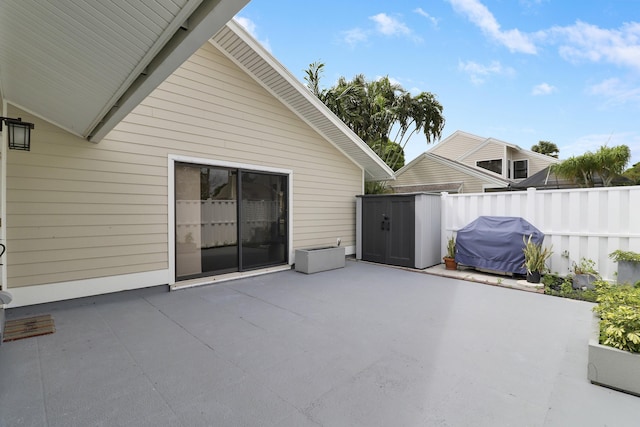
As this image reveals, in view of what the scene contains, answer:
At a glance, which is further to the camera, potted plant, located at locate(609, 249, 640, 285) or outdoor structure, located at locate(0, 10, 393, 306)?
potted plant, located at locate(609, 249, 640, 285)

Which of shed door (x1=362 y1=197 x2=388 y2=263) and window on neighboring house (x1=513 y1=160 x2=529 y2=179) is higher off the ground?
window on neighboring house (x1=513 y1=160 x2=529 y2=179)

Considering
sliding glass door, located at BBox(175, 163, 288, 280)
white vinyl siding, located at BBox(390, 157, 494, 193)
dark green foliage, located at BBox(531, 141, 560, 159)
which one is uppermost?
dark green foliage, located at BBox(531, 141, 560, 159)

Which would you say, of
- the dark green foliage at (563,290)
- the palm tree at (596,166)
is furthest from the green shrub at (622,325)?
the palm tree at (596,166)

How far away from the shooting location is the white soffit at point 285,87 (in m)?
5.09

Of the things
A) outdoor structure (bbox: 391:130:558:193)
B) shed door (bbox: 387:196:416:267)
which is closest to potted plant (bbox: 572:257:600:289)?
shed door (bbox: 387:196:416:267)

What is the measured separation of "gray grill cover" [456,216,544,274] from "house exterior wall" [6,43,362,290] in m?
3.72

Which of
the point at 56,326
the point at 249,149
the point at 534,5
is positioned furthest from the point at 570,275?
the point at 56,326

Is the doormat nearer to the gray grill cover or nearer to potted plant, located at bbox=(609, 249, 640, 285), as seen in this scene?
the gray grill cover

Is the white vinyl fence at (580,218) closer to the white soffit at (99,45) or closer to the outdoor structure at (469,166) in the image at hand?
the white soffit at (99,45)

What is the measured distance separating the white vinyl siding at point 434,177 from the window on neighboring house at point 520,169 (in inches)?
228

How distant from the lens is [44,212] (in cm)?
372

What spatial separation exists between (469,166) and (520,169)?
6.00 meters

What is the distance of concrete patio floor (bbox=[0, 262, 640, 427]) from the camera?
1.84 m

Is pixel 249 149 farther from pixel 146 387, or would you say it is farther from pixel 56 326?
pixel 146 387
